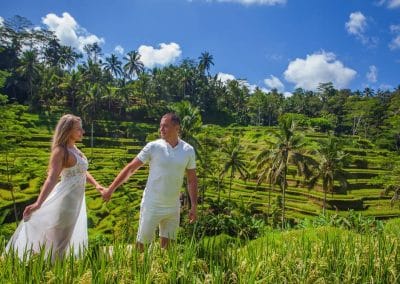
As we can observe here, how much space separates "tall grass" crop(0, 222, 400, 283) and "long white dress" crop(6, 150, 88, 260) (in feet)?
3.17

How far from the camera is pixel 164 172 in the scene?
16.4 feet

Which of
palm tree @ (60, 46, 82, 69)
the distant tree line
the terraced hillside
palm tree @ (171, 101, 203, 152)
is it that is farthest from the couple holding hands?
palm tree @ (60, 46, 82, 69)

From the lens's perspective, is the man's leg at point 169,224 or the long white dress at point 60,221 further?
the man's leg at point 169,224

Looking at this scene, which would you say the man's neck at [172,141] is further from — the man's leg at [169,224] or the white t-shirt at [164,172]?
the man's leg at [169,224]

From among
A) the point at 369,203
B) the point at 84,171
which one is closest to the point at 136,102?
the point at 369,203

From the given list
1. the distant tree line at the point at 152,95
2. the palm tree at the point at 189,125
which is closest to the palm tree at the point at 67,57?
the distant tree line at the point at 152,95

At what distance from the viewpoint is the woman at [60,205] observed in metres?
4.67

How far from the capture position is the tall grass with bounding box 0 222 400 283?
329 cm

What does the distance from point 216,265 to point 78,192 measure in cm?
211

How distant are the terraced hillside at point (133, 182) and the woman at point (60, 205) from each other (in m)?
14.7

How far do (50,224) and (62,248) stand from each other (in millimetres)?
294

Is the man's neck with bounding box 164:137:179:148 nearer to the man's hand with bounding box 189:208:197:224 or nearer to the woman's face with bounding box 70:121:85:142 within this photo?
the man's hand with bounding box 189:208:197:224

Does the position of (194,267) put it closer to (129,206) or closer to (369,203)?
(129,206)

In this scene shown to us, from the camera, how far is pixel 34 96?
61156 mm
